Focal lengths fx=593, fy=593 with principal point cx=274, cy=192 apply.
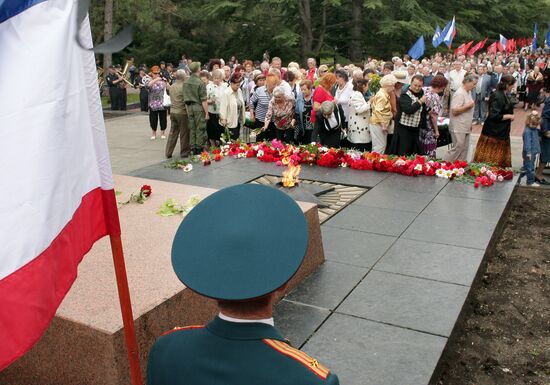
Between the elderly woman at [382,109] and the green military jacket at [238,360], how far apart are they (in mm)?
8456

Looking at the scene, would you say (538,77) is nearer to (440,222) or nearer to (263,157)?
(263,157)

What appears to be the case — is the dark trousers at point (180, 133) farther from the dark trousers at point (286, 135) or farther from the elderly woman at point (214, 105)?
the dark trousers at point (286, 135)

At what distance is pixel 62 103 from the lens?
2.09m

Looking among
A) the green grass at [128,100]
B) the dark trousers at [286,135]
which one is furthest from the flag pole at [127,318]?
the green grass at [128,100]

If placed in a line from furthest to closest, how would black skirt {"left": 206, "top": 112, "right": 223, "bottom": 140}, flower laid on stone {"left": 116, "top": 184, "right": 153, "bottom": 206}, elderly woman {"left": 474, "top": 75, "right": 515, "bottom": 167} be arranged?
black skirt {"left": 206, "top": 112, "right": 223, "bottom": 140}
elderly woman {"left": 474, "top": 75, "right": 515, "bottom": 167}
flower laid on stone {"left": 116, "top": 184, "right": 153, "bottom": 206}

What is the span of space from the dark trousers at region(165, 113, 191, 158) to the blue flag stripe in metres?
10.2

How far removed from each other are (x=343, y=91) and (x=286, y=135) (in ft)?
4.49

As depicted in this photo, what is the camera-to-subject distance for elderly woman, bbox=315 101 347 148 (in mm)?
10008

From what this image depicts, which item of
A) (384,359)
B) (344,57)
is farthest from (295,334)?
(344,57)

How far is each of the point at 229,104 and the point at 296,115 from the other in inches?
56.2

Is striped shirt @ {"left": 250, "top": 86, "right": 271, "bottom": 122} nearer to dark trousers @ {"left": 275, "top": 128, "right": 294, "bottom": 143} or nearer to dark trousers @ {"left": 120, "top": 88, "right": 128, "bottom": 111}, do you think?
dark trousers @ {"left": 275, "top": 128, "right": 294, "bottom": 143}

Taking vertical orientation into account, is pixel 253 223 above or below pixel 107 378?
above

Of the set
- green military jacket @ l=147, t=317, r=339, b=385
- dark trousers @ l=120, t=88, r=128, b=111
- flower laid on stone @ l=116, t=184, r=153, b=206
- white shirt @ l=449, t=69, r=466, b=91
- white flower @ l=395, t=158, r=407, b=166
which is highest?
green military jacket @ l=147, t=317, r=339, b=385

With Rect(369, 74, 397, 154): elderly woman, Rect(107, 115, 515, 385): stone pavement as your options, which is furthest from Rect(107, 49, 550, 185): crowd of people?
Rect(107, 115, 515, 385): stone pavement
